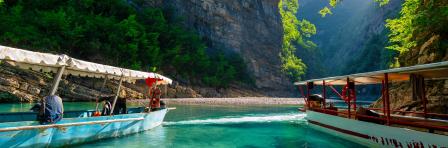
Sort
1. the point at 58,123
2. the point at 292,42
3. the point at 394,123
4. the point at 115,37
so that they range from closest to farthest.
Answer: the point at 58,123
the point at 394,123
the point at 115,37
the point at 292,42

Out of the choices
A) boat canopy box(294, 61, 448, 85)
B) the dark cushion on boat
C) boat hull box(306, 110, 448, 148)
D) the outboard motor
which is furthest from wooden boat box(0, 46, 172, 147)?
boat canopy box(294, 61, 448, 85)

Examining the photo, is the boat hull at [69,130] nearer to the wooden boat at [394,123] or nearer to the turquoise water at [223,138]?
the turquoise water at [223,138]

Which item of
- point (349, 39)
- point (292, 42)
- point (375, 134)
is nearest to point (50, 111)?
point (375, 134)

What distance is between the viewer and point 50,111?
10023mm

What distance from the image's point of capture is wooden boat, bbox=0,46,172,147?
9080 millimetres

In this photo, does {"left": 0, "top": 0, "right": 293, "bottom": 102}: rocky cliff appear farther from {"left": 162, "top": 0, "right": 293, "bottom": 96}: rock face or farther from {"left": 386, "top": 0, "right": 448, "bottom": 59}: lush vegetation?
Answer: {"left": 386, "top": 0, "right": 448, "bottom": 59}: lush vegetation

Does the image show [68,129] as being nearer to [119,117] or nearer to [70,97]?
[119,117]

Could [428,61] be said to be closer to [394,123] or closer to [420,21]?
[420,21]

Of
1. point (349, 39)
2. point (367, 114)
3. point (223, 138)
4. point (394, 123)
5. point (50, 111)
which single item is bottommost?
point (223, 138)

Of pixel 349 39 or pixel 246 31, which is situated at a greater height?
pixel 349 39

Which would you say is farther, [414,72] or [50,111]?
[414,72]

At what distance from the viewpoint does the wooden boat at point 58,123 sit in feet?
29.8

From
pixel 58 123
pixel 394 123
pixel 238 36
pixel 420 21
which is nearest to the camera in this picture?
pixel 58 123

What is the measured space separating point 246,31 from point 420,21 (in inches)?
2219
